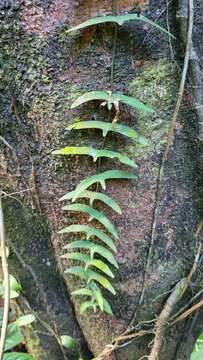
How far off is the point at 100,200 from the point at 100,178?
0.21 ft

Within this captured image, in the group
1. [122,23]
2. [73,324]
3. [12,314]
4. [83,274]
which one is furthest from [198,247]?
[12,314]

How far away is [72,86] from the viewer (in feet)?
3.23

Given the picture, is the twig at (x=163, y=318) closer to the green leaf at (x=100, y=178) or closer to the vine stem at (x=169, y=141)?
the vine stem at (x=169, y=141)

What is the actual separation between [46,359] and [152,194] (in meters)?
0.60

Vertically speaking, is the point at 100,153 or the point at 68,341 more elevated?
the point at 100,153

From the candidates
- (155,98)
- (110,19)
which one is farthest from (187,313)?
(110,19)

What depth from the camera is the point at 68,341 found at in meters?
1.22

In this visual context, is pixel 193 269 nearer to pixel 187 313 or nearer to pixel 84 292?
pixel 187 313

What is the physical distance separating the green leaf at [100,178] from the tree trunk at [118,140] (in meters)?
0.03

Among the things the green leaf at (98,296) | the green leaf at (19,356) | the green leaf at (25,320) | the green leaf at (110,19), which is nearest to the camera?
the green leaf at (110,19)

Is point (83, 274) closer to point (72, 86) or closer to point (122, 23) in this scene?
point (72, 86)

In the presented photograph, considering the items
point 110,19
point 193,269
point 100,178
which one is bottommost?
point 193,269

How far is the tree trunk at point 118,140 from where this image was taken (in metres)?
0.98

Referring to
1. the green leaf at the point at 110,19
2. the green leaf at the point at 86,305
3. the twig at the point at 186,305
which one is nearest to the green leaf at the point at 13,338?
the green leaf at the point at 86,305
